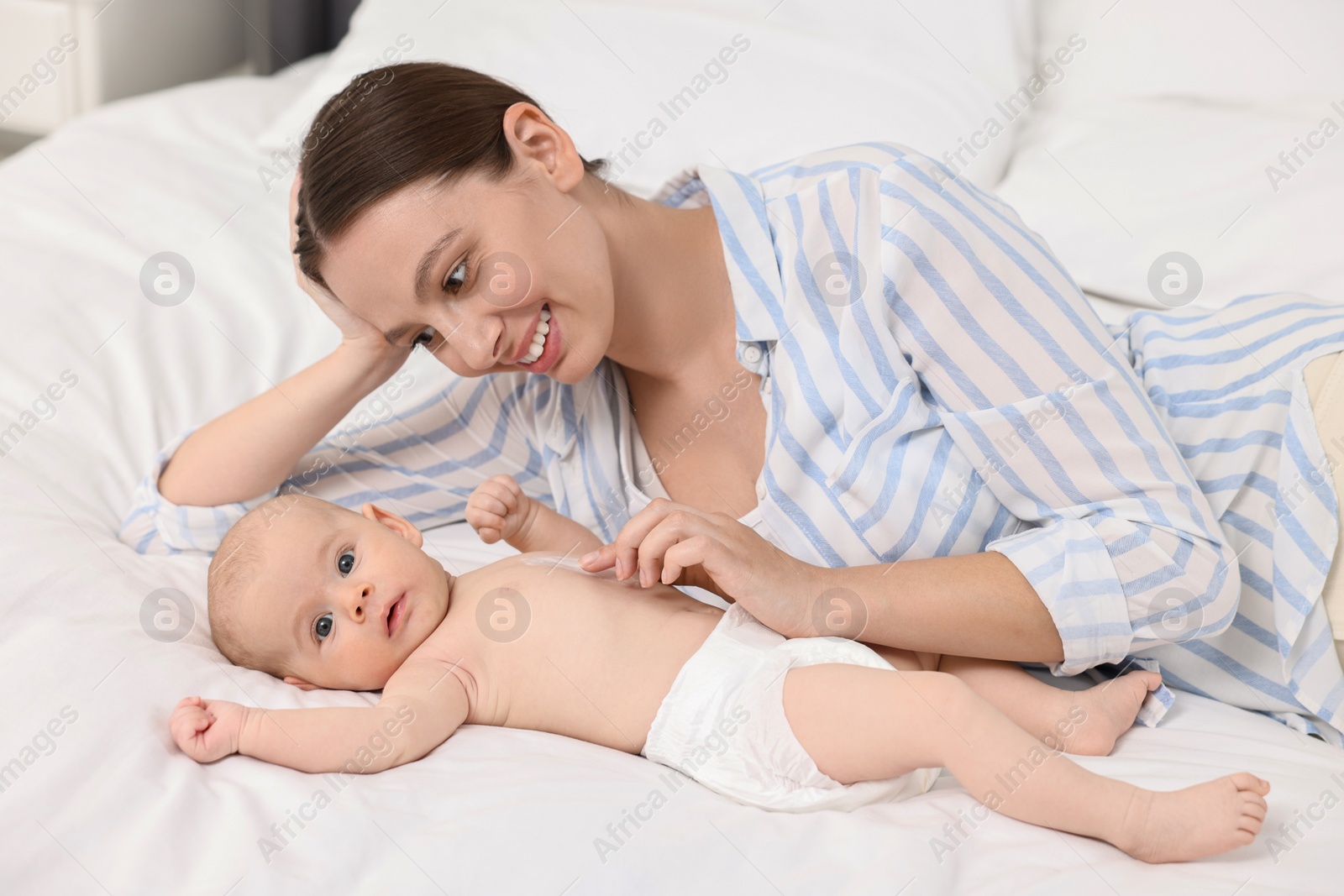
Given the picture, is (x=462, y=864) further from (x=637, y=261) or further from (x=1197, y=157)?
(x=1197, y=157)

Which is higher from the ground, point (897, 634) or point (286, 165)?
point (897, 634)

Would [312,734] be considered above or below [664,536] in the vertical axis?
below

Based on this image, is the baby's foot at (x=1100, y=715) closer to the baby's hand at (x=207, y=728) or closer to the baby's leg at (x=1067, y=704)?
the baby's leg at (x=1067, y=704)

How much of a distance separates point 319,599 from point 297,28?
7.49 ft

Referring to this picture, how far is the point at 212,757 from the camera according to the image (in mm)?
960

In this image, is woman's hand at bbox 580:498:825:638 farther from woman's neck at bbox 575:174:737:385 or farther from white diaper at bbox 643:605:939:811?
woman's neck at bbox 575:174:737:385

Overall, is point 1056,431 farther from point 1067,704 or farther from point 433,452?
point 433,452

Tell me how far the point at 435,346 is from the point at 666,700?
0.45 m

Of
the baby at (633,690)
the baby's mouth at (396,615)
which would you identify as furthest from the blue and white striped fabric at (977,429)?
the baby's mouth at (396,615)

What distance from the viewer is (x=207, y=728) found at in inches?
38.5

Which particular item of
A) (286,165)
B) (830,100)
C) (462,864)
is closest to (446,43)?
(286,165)

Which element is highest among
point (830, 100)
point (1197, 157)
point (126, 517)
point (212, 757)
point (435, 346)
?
point (1197, 157)

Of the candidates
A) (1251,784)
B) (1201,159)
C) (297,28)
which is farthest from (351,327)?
(297,28)

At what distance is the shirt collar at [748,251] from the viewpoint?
125cm
